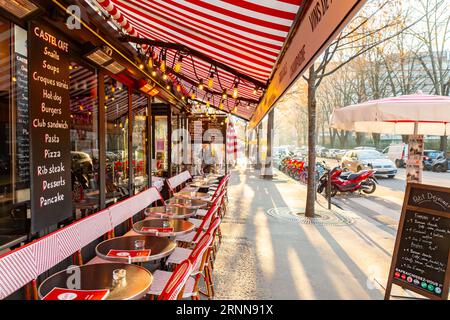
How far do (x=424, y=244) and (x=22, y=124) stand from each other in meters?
4.35

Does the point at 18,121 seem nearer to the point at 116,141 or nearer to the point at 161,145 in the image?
the point at 116,141

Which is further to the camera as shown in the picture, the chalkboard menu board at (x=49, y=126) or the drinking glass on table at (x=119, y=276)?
the chalkboard menu board at (x=49, y=126)

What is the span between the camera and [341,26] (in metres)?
1.61

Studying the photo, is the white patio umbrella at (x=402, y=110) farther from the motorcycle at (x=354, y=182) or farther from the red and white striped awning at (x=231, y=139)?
the red and white striped awning at (x=231, y=139)

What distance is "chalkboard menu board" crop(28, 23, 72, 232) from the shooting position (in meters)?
2.91

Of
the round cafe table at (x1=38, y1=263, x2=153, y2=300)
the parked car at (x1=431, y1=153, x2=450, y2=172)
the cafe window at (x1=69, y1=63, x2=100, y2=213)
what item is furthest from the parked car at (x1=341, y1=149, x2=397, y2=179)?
the round cafe table at (x1=38, y1=263, x2=153, y2=300)

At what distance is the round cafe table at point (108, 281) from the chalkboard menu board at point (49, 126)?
747mm

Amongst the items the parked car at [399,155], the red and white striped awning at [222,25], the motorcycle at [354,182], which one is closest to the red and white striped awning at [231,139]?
the motorcycle at [354,182]

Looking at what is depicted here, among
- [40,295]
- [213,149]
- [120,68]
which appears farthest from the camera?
[213,149]

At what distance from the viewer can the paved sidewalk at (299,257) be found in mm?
3902
